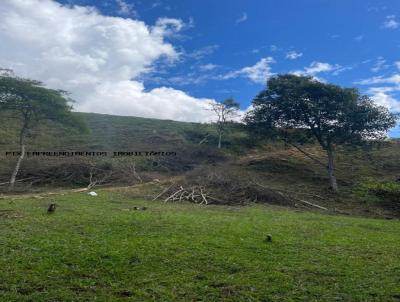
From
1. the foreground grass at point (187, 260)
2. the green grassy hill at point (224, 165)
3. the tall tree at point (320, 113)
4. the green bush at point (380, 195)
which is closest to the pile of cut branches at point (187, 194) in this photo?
the green grassy hill at point (224, 165)

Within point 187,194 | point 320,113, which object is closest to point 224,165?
point 320,113

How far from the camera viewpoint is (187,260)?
8.36 meters

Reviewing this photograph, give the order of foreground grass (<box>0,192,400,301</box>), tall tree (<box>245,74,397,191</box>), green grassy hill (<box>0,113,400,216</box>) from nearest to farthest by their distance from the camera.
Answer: foreground grass (<box>0,192,400,301</box>), green grassy hill (<box>0,113,400,216</box>), tall tree (<box>245,74,397,191</box>)

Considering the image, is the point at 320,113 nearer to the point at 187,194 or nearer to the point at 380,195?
the point at 380,195

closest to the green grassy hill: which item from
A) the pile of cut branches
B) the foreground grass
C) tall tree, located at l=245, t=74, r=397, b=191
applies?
the pile of cut branches

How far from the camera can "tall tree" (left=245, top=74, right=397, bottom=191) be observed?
88.5ft

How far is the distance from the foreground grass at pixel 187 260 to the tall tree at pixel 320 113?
15677mm

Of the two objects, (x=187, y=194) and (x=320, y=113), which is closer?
(x=187, y=194)

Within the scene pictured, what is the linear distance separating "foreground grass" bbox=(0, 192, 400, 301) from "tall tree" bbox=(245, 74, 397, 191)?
51.4 feet

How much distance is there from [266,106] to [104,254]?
2382 cm

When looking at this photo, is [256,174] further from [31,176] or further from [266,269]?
[266,269]

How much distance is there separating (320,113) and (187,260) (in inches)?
888

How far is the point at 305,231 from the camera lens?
40.4ft

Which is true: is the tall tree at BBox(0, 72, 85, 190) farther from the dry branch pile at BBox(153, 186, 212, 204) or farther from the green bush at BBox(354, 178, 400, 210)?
the green bush at BBox(354, 178, 400, 210)
